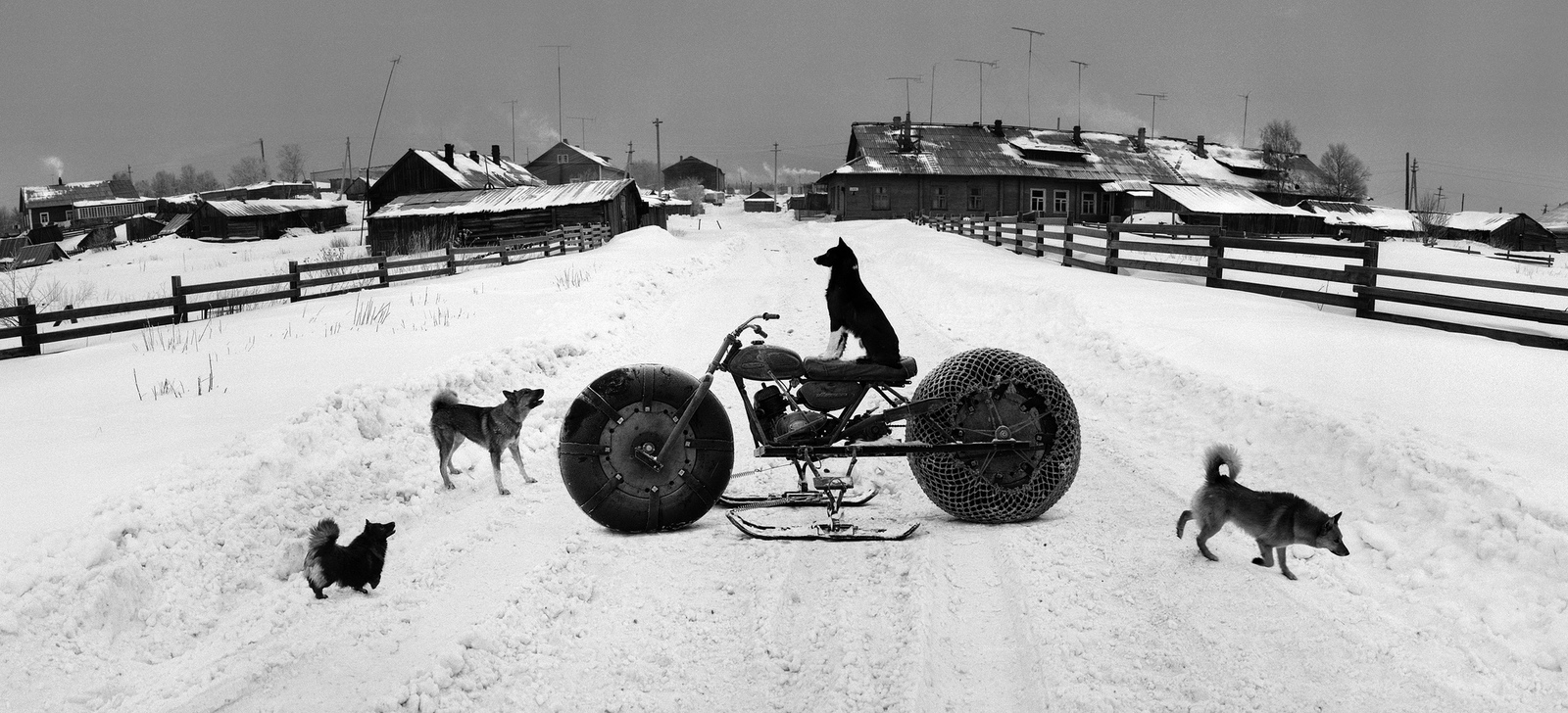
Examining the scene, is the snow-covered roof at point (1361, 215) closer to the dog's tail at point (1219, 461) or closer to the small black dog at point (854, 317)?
the dog's tail at point (1219, 461)

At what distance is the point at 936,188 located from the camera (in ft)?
197

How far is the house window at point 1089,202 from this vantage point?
64250 mm

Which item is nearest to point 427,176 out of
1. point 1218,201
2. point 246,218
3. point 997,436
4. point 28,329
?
point 246,218

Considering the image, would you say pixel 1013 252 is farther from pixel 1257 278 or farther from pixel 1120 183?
pixel 1120 183

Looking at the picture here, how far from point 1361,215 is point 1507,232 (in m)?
11.6

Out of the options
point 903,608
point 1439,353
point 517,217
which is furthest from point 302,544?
point 517,217

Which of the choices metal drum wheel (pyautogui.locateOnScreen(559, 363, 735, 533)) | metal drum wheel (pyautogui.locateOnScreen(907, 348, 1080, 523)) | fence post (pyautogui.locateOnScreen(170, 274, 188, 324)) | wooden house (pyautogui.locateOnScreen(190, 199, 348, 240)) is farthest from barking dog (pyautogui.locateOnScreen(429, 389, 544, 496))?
wooden house (pyautogui.locateOnScreen(190, 199, 348, 240))

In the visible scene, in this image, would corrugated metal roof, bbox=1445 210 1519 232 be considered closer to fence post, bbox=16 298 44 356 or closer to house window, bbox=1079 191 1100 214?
house window, bbox=1079 191 1100 214

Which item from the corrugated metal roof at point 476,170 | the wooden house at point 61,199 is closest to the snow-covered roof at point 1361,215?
the corrugated metal roof at point 476,170

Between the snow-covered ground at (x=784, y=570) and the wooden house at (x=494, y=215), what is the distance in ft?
119

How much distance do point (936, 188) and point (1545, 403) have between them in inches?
2154

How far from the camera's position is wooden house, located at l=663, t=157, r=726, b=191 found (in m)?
129

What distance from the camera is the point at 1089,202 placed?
211 ft

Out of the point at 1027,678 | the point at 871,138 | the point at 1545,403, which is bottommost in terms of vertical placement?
the point at 1027,678
